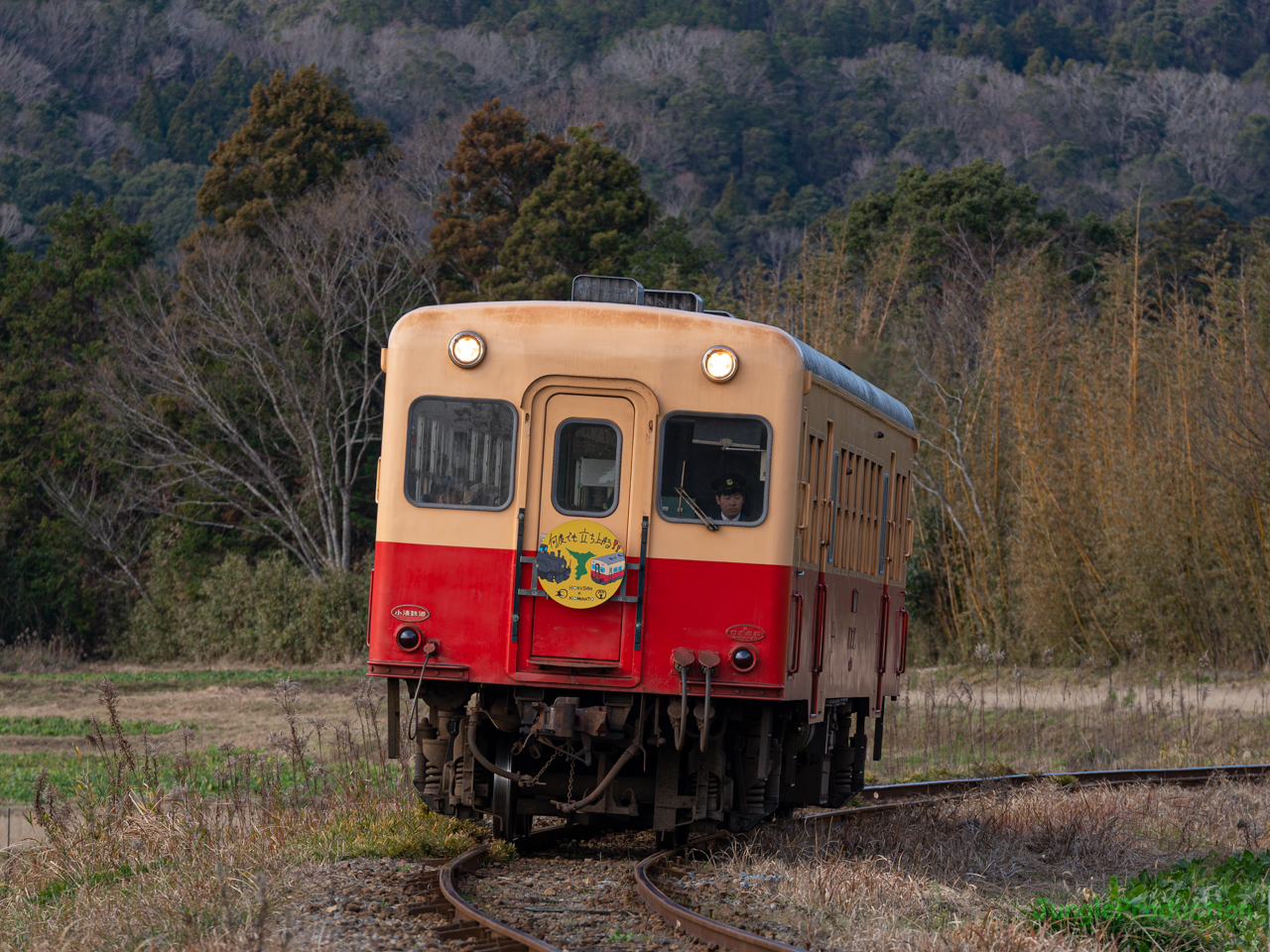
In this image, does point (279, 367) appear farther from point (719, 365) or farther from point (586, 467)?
point (719, 365)

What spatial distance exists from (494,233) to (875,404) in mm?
28465

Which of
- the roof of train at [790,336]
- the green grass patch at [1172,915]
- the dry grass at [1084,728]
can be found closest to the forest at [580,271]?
the dry grass at [1084,728]

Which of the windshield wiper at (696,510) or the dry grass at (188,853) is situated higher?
the windshield wiper at (696,510)

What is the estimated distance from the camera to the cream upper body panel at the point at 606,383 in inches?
336

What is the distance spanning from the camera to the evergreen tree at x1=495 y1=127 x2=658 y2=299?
120 feet

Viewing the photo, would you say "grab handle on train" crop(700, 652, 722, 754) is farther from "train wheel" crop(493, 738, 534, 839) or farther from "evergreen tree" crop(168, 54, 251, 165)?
"evergreen tree" crop(168, 54, 251, 165)

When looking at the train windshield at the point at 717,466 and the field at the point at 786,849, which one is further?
the train windshield at the point at 717,466

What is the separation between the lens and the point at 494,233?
38.7 m

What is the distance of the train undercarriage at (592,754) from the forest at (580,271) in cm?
1260

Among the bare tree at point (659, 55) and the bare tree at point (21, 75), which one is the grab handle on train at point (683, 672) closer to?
the bare tree at point (21, 75)

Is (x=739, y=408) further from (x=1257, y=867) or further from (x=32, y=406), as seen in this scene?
(x=32, y=406)

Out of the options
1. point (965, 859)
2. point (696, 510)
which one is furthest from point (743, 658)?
point (965, 859)

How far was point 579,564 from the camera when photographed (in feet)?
27.9

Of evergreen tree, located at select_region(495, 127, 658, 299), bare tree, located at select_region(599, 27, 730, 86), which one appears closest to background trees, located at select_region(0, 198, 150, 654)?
evergreen tree, located at select_region(495, 127, 658, 299)
